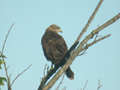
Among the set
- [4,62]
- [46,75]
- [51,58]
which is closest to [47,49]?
[51,58]

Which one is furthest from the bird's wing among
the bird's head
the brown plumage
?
the bird's head

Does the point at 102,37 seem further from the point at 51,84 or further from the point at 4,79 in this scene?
the point at 4,79

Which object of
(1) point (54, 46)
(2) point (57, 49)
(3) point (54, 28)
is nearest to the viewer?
(2) point (57, 49)

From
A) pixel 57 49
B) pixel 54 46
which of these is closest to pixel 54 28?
pixel 54 46

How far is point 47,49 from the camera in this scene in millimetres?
6020

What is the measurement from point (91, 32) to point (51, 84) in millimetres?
1003

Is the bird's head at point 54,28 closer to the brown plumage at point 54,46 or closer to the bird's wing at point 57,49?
the brown plumage at point 54,46

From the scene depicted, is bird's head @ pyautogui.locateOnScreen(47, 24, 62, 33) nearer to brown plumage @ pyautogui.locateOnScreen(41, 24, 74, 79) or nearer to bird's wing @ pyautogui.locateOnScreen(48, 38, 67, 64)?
brown plumage @ pyautogui.locateOnScreen(41, 24, 74, 79)

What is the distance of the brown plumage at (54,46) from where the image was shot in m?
5.54

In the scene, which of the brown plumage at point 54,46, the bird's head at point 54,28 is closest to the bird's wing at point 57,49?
the brown plumage at point 54,46

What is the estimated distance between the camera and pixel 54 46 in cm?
582

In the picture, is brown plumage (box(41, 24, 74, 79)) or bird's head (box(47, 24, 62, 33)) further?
bird's head (box(47, 24, 62, 33))

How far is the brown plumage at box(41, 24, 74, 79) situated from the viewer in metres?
5.54

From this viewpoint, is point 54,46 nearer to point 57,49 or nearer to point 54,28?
point 57,49
